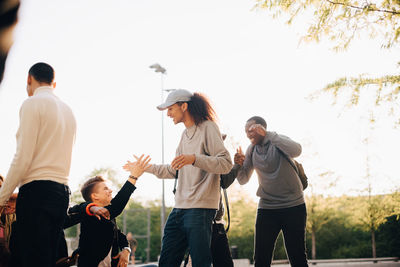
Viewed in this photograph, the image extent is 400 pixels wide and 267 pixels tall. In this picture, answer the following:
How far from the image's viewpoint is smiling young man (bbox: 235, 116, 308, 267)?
4.80 m

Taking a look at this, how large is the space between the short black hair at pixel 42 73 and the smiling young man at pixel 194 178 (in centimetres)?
106

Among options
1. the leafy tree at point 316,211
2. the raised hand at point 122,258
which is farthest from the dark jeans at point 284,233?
the leafy tree at point 316,211

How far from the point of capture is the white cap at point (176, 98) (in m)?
3.90

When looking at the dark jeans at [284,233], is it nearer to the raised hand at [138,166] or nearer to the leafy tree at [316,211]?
the raised hand at [138,166]

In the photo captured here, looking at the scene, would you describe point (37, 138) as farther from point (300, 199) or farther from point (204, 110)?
point (300, 199)

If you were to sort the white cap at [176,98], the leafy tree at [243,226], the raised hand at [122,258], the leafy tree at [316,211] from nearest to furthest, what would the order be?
the white cap at [176,98], the raised hand at [122,258], the leafy tree at [316,211], the leafy tree at [243,226]

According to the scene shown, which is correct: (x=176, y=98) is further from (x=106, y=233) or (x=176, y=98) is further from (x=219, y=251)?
(x=219, y=251)

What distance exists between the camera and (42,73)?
3.32 m

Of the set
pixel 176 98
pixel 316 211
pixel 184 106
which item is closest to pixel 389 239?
pixel 316 211

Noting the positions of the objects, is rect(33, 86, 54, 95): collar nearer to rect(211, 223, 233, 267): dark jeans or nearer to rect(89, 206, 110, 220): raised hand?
rect(89, 206, 110, 220): raised hand

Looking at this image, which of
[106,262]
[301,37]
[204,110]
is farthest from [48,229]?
[301,37]

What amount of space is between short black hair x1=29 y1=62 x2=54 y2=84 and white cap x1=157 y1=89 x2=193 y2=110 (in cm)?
106

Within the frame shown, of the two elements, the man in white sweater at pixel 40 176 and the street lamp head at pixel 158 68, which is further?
the street lamp head at pixel 158 68

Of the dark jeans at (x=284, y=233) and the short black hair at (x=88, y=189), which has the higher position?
the short black hair at (x=88, y=189)
